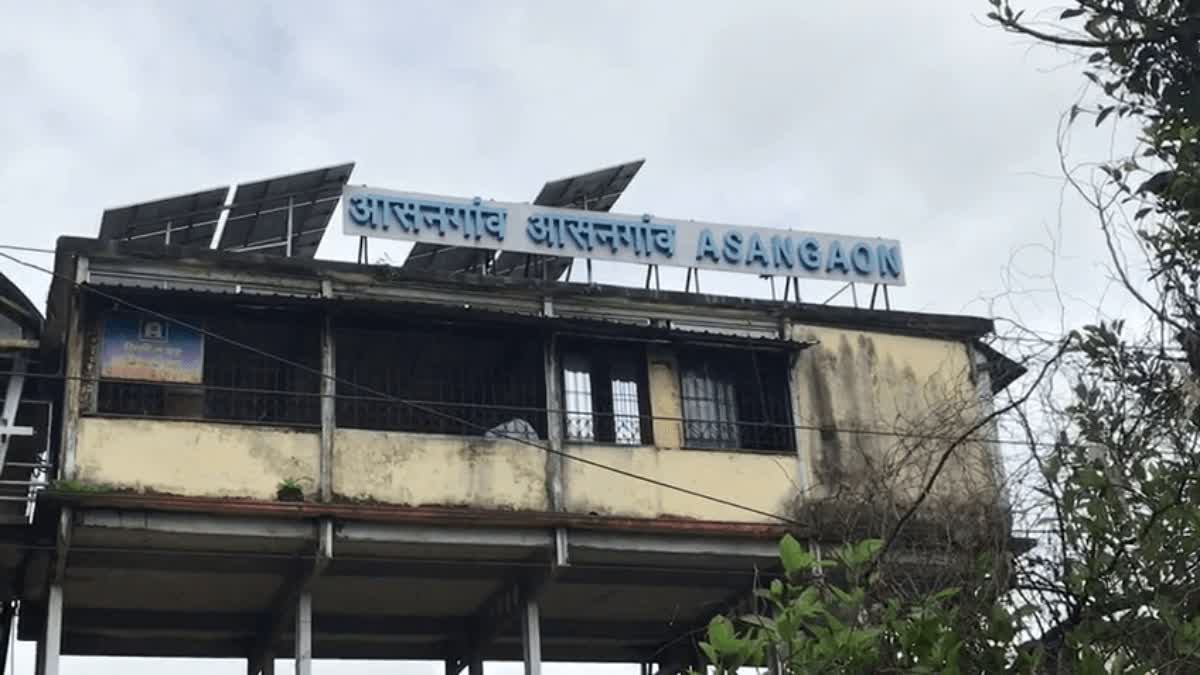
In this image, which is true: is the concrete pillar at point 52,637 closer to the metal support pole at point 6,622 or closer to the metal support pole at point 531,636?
the metal support pole at point 6,622

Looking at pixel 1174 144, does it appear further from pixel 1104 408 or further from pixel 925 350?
pixel 925 350

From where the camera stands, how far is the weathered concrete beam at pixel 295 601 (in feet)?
54.4

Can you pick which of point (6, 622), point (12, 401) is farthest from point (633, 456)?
point (6, 622)

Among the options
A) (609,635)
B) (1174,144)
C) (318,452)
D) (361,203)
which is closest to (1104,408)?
(1174,144)

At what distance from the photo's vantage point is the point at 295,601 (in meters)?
17.7

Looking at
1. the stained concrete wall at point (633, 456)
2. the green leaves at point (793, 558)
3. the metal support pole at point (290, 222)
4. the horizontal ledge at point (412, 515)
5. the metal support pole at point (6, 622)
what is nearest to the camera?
the green leaves at point (793, 558)

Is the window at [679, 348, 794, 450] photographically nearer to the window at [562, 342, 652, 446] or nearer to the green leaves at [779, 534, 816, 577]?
the window at [562, 342, 652, 446]

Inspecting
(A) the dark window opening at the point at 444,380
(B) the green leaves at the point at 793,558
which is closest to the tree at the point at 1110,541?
(B) the green leaves at the point at 793,558

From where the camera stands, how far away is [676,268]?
19.8 metres

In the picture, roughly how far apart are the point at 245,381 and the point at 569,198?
4.79 m

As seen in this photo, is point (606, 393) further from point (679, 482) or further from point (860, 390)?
point (860, 390)

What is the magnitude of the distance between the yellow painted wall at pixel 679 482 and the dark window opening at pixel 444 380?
818 mm

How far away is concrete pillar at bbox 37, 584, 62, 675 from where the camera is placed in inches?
627

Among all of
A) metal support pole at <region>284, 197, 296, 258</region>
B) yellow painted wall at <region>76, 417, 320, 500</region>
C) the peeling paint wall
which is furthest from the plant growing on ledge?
the peeling paint wall
